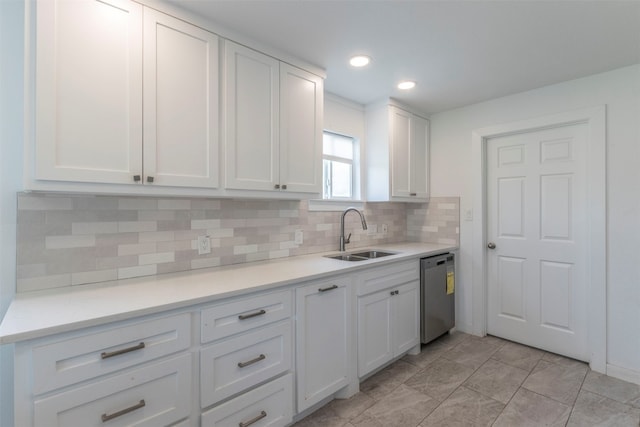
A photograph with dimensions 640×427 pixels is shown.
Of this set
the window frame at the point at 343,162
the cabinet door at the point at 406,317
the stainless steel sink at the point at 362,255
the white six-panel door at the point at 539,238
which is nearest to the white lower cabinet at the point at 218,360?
the cabinet door at the point at 406,317

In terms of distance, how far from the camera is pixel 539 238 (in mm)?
2789

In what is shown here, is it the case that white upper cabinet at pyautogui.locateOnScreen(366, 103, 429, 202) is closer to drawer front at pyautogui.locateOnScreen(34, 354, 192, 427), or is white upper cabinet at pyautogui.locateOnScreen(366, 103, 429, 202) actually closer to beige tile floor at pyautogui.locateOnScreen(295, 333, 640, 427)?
beige tile floor at pyautogui.locateOnScreen(295, 333, 640, 427)

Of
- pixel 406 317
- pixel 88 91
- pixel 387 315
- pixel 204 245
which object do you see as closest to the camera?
pixel 88 91

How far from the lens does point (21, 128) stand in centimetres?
145

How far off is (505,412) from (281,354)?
1524mm

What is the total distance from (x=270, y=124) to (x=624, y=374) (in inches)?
127

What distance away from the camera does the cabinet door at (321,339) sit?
1.78 metres

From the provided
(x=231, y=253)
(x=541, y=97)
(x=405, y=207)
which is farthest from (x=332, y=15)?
(x=405, y=207)

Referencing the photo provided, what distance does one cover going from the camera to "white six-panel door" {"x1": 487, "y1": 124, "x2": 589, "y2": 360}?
8.48 feet

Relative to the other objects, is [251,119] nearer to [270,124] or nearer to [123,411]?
[270,124]

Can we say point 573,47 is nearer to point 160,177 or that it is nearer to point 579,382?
point 579,382

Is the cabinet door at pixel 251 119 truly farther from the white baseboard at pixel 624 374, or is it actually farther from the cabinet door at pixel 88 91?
the white baseboard at pixel 624 374

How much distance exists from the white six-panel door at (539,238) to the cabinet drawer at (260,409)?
2.42 metres

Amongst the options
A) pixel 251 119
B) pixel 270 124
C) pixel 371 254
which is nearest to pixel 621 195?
pixel 371 254
